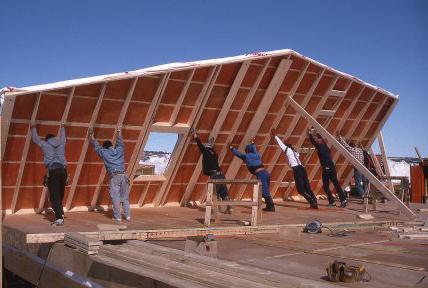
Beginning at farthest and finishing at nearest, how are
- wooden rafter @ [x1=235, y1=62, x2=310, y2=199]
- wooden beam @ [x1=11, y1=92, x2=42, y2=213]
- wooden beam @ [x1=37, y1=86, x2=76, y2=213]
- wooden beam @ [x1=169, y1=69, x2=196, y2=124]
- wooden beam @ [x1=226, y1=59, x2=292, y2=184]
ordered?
wooden rafter @ [x1=235, y1=62, x2=310, y2=199] < wooden beam @ [x1=226, y1=59, x2=292, y2=184] < wooden beam @ [x1=169, y1=69, x2=196, y2=124] < wooden beam @ [x1=37, y1=86, x2=76, y2=213] < wooden beam @ [x1=11, y1=92, x2=42, y2=213]

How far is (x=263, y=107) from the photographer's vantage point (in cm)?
1218

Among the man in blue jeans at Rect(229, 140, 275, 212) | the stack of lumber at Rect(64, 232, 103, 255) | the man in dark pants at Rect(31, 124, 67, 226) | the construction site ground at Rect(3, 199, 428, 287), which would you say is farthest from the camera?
the man in blue jeans at Rect(229, 140, 275, 212)

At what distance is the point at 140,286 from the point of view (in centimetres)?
523

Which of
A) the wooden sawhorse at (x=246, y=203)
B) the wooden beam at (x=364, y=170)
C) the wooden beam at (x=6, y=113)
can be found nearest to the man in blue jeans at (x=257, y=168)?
the wooden beam at (x=364, y=170)

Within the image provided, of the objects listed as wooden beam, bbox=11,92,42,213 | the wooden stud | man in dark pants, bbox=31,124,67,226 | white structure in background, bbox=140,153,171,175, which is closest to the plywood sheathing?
wooden beam, bbox=11,92,42,213

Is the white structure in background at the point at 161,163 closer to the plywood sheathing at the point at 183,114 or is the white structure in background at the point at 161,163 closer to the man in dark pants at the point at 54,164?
the plywood sheathing at the point at 183,114

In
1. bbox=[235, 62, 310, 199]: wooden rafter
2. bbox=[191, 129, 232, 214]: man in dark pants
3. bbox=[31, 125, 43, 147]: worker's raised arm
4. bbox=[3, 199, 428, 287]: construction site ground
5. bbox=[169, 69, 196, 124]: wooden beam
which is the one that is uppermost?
bbox=[235, 62, 310, 199]: wooden rafter

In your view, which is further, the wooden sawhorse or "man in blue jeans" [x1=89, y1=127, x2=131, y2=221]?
"man in blue jeans" [x1=89, y1=127, x2=131, y2=221]

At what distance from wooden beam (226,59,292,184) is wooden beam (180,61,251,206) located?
92cm

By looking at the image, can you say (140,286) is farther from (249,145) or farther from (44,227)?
(249,145)

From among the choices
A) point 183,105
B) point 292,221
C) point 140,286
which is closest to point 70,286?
point 140,286

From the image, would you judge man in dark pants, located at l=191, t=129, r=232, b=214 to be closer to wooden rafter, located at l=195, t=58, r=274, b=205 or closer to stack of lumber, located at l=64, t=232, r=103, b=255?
wooden rafter, located at l=195, t=58, r=274, b=205

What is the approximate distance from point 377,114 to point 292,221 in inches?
255

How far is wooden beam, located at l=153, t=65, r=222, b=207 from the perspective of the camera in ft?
35.7
